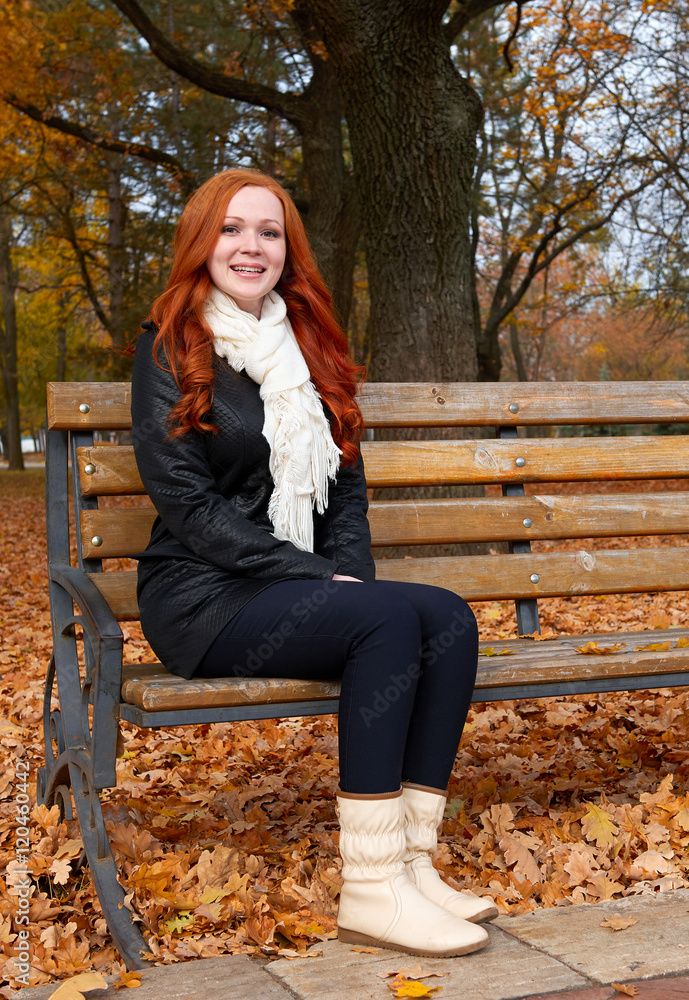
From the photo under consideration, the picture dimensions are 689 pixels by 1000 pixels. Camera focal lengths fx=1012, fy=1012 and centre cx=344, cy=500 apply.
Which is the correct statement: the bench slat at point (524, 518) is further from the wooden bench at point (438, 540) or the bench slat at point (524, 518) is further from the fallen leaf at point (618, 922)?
the fallen leaf at point (618, 922)

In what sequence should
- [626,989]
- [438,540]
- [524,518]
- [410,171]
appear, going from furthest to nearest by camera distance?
[410,171] < [524,518] < [438,540] < [626,989]

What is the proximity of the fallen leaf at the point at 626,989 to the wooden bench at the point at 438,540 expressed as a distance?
78cm

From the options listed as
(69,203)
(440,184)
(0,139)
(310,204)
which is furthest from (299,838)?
(69,203)

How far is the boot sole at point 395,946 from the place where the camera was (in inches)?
84.5

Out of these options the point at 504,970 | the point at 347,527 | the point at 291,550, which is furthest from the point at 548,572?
the point at 504,970

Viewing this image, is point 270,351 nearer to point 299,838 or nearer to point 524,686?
point 524,686

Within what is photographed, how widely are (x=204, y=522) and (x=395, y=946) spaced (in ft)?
3.60

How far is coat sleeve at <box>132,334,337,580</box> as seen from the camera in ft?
8.47

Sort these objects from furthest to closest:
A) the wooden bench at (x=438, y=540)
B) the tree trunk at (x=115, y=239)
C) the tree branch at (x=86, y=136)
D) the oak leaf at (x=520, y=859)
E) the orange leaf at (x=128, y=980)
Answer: the tree trunk at (x=115, y=239)
the tree branch at (x=86, y=136)
the oak leaf at (x=520, y=859)
the wooden bench at (x=438, y=540)
the orange leaf at (x=128, y=980)

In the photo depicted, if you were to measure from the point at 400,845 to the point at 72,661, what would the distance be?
109 centimetres

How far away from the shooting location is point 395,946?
7.23ft

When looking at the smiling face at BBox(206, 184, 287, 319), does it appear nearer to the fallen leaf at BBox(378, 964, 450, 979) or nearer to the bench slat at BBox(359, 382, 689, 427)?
the bench slat at BBox(359, 382, 689, 427)

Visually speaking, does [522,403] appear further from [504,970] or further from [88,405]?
[504,970]

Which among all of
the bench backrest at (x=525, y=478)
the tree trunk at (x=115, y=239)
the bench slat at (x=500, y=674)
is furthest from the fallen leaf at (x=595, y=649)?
the tree trunk at (x=115, y=239)
